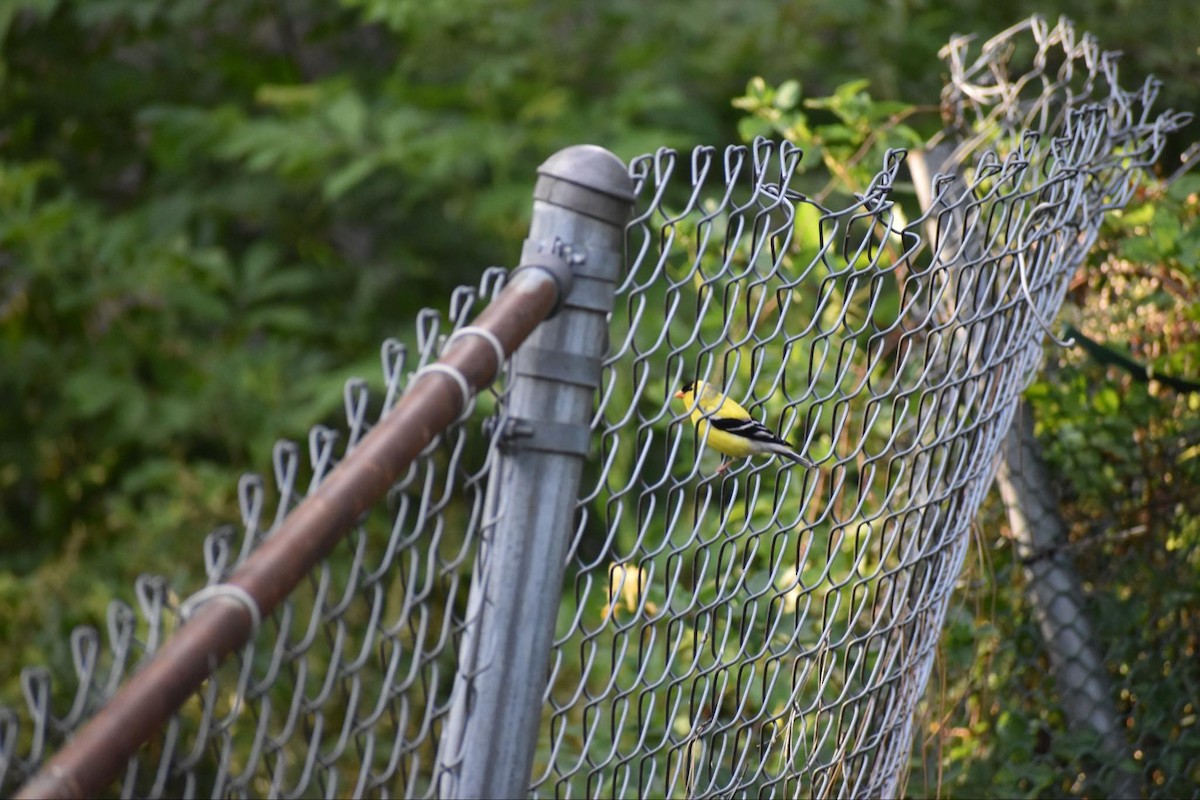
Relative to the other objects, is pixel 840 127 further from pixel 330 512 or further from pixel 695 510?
pixel 330 512

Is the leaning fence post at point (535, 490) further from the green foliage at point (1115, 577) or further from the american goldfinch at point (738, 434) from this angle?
the green foliage at point (1115, 577)

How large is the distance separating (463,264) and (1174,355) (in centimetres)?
302

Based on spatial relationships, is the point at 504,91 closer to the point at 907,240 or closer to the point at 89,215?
the point at 89,215

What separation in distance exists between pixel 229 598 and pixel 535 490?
0.46 metres

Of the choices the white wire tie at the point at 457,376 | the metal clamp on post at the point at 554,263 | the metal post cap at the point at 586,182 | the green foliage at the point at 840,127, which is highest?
the green foliage at the point at 840,127

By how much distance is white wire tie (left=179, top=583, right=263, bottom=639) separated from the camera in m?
0.92

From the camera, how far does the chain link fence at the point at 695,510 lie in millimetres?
1159

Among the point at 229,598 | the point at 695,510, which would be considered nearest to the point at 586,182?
the point at 695,510

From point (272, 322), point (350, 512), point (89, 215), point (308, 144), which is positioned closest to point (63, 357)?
point (89, 215)

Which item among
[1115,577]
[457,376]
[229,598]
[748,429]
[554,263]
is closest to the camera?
[229,598]

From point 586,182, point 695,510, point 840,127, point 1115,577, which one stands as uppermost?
point 840,127

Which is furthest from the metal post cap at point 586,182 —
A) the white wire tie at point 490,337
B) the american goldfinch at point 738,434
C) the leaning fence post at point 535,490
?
the american goldfinch at point 738,434

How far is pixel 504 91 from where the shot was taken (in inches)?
171

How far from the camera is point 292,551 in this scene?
0.98m
